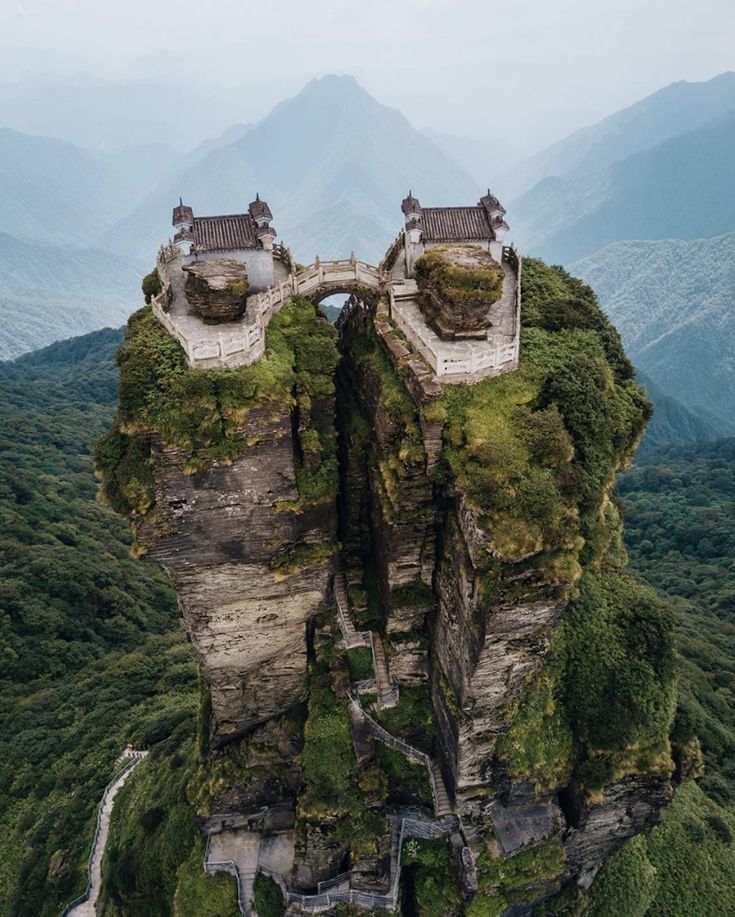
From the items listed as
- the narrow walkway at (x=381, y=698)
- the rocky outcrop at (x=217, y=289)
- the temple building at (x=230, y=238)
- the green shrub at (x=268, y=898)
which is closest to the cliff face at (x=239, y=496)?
the narrow walkway at (x=381, y=698)

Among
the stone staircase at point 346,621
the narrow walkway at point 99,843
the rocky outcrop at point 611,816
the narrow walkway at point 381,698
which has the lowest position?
the narrow walkway at point 99,843

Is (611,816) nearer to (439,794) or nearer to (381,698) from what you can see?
(439,794)

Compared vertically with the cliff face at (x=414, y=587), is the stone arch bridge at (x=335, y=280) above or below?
above

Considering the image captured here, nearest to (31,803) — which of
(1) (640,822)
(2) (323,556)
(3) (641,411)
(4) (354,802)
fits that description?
(4) (354,802)

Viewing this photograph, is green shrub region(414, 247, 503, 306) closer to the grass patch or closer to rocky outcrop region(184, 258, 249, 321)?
rocky outcrop region(184, 258, 249, 321)

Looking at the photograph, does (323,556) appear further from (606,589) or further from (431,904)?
(431,904)

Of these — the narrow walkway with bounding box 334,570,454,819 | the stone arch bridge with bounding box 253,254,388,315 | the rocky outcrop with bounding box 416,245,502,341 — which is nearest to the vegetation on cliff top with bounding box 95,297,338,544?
the stone arch bridge with bounding box 253,254,388,315

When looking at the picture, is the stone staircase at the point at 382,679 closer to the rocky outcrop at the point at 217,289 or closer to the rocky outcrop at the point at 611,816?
the rocky outcrop at the point at 611,816
